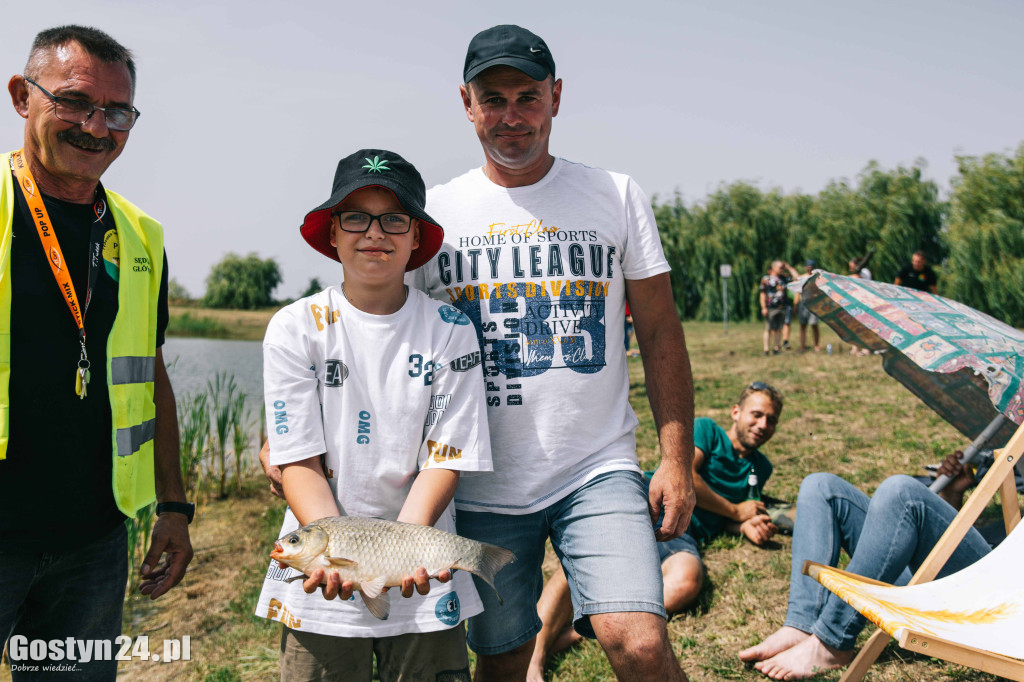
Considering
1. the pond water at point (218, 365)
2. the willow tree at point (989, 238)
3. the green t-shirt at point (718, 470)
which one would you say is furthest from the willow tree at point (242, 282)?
the green t-shirt at point (718, 470)

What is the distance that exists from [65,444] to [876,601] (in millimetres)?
2837

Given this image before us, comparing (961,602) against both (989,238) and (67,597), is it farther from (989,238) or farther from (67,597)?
(989,238)

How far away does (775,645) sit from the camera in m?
3.44

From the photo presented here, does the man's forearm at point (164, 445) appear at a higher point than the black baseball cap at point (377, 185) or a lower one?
lower

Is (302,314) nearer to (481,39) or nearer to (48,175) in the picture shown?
(48,175)

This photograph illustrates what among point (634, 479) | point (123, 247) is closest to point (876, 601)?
point (634, 479)

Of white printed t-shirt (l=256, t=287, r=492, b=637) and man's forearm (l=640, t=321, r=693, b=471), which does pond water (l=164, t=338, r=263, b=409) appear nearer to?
white printed t-shirt (l=256, t=287, r=492, b=637)

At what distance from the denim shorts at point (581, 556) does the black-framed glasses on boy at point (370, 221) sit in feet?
3.16

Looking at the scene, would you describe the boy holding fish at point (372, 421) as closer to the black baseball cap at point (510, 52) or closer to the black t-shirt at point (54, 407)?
the black baseball cap at point (510, 52)

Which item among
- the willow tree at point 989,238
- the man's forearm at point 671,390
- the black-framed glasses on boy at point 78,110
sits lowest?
the man's forearm at point 671,390

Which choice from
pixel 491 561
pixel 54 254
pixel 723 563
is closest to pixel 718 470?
pixel 723 563

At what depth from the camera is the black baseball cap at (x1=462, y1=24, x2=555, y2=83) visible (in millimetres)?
2338

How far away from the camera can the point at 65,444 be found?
2.16 metres

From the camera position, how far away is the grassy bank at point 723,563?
369 cm
